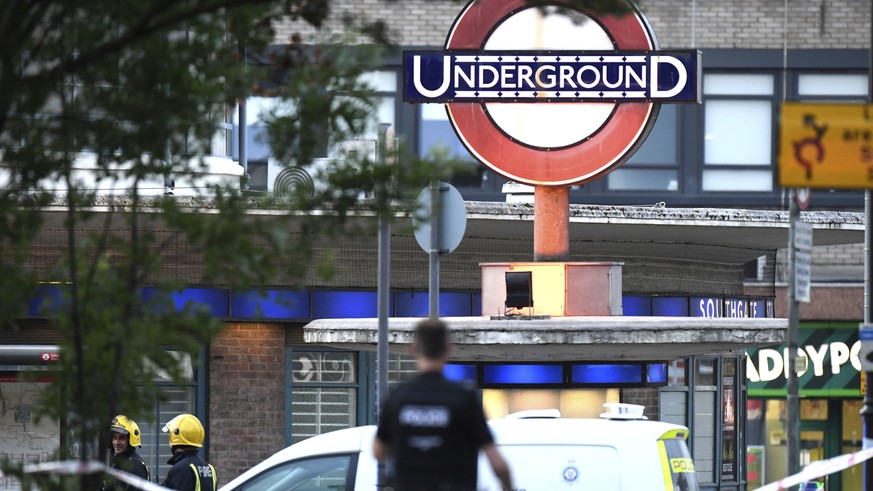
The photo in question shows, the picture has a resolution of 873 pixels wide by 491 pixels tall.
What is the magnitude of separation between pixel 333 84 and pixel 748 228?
43.5ft

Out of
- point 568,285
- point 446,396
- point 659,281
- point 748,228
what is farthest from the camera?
point 659,281

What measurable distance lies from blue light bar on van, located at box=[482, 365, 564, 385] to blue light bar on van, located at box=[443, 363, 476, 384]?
0.36 feet

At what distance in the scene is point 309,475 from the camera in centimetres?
1137

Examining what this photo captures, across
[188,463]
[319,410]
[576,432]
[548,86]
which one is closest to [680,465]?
[576,432]

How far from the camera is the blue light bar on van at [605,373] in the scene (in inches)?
643

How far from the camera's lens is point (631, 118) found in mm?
16828

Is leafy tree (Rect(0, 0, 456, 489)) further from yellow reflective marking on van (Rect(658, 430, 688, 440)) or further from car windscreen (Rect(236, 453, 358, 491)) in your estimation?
yellow reflective marking on van (Rect(658, 430, 688, 440))

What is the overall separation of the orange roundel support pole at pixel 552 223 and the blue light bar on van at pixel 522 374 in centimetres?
133

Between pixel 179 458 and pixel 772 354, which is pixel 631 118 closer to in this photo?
pixel 179 458

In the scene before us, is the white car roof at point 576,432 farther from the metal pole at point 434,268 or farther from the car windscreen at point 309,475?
the metal pole at point 434,268

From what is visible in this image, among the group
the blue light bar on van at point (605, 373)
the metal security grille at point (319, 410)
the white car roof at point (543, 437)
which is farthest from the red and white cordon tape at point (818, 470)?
the metal security grille at point (319, 410)

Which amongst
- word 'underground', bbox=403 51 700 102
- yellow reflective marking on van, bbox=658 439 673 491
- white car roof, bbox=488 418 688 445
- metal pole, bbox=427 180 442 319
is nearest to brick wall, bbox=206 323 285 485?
word 'underground', bbox=403 51 700 102

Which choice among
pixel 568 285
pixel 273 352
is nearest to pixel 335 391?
pixel 273 352

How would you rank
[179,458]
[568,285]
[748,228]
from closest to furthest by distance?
[179,458] → [568,285] → [748,228]
